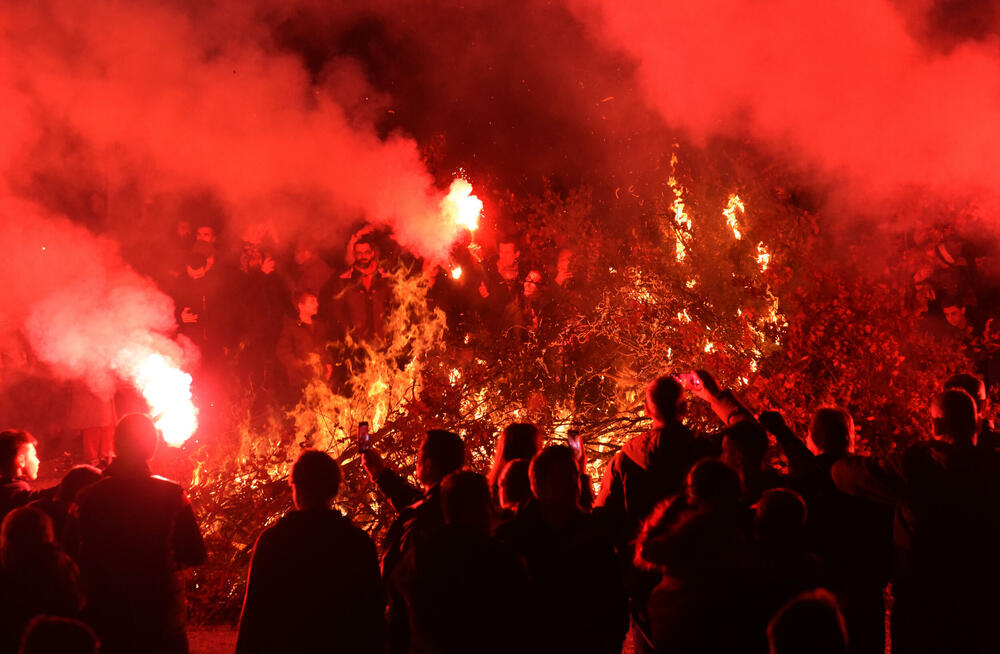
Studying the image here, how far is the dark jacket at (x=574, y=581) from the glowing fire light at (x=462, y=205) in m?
8.01

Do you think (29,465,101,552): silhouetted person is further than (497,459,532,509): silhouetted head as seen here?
Yes

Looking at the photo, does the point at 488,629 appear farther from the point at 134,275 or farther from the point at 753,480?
the point at 134,275

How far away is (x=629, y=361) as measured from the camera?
8.59m

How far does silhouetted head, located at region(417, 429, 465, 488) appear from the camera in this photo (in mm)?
3559

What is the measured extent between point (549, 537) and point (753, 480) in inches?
37.7

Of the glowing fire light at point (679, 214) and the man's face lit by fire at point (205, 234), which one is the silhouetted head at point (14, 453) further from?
the man's face lit by fire at point (205, 234)

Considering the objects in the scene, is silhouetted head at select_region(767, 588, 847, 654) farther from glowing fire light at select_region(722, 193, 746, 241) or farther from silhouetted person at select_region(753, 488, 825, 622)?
glowing fire light at select_region(722, 193, 746, 241)

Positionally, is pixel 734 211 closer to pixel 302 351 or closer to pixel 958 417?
pixel 958 417

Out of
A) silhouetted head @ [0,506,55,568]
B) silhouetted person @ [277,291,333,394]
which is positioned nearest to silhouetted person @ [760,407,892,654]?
silhouetted head @ [0,506,55,568]

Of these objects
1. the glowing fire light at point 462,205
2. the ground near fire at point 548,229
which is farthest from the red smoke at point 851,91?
the glowing fire light at point 462,205

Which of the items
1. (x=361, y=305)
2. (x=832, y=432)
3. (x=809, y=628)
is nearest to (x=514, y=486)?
(x=832, y=432)

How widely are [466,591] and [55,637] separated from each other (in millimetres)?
1208

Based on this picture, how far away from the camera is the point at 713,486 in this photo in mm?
2854

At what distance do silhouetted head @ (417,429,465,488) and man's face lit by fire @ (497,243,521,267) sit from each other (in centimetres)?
656
